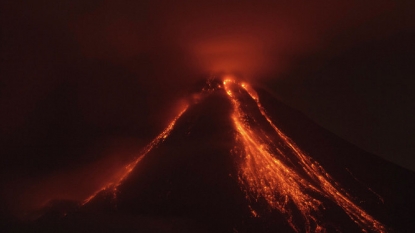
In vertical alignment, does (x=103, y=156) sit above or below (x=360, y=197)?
above

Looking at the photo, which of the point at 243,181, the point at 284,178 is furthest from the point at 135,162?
the point at 284,178

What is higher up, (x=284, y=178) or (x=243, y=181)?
(x=243, y=181)

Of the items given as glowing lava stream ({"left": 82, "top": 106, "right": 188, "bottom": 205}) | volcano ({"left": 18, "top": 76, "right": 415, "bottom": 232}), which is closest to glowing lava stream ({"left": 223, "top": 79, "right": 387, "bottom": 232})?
volcano ({"left": 18, "top": 76, "right": 415, "bottom": 232})

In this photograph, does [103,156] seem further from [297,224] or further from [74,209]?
[297,224]

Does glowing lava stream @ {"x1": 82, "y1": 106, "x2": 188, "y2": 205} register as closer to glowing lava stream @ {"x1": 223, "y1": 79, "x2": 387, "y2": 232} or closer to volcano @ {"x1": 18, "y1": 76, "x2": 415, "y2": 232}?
volcano @ {"x1": 18, "y1": 76, "x2": 415, "y2": 232}

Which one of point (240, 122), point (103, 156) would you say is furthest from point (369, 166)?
point (103, 156)

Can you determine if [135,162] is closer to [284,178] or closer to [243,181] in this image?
[243,181]

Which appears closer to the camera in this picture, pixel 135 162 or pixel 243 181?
pixel 243 181

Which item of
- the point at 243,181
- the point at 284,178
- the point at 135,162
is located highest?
the point at 135,162
